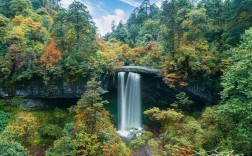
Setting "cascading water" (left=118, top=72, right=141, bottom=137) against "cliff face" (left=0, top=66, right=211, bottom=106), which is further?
"cascading water" (left=118, top=72, right=141, bottom=137)

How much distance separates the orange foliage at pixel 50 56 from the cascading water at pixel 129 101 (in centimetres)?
616

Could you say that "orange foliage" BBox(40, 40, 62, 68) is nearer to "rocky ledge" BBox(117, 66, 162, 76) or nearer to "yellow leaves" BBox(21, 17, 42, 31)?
"yellow leaves" BBox(21, 17, 42, 31)

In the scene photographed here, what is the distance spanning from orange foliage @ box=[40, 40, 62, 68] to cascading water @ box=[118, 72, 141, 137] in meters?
6.16

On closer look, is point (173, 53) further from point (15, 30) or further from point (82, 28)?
point (15, 30)

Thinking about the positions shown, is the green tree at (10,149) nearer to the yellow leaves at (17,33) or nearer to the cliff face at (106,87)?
the cliff face at (106,87)

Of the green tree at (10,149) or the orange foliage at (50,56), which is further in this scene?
the orange foliage at (50,56)

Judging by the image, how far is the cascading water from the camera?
71.7 feet

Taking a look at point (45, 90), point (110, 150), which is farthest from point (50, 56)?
point (110, 150)

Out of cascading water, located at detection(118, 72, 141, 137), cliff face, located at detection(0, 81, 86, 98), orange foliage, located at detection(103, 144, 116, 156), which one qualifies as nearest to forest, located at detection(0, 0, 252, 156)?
cliff face, located at detection(0, 81, 86, 98)

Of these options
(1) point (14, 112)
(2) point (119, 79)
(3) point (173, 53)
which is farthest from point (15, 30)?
(3) point (173, 53)

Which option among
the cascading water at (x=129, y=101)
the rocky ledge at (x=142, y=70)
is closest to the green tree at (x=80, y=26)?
the rocky ledge at (x=142, y=70)

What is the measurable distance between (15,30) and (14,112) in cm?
651

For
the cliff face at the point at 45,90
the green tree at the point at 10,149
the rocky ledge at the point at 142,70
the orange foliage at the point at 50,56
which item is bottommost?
the green tree at the point at 10,149

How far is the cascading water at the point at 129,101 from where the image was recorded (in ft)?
71.7
